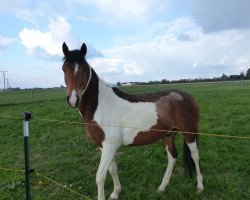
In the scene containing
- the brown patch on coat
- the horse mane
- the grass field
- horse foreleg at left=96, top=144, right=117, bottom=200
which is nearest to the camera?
the horse mane

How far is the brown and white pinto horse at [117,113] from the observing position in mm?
4379

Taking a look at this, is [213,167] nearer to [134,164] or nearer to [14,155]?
[134,164]

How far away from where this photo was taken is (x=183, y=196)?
542 centimetres

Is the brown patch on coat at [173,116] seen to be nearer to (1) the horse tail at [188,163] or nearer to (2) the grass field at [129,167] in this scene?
(1) the horse tail at [188,163]

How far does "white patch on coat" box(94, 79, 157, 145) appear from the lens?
4.77 metres

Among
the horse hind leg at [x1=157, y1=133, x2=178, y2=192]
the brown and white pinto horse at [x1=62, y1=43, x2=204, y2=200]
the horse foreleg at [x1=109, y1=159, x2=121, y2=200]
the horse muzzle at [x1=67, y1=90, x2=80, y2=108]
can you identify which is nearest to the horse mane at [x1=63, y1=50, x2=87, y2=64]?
the brown and white pinto horse at [x1=62, y1=43, x2=204, y2=200]

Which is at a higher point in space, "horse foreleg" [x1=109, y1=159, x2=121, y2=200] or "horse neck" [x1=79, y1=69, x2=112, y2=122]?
"horse neck" [x1=79, y1=69, x2=112, y2=122]

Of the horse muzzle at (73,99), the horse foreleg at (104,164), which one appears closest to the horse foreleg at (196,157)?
the horse foreleg at (104,164)

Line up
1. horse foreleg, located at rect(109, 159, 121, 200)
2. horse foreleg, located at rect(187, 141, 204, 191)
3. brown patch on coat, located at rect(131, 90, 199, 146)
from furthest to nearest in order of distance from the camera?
horse foreleg, located at rect(187, 141, 204, 191)
horse foreleg, located at rect(109, 159, 121, 200)
brown patch on coat, located at rect(131, 90, 199, 146)

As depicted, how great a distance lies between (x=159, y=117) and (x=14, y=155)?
4785 mm

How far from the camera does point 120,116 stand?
4918 mm

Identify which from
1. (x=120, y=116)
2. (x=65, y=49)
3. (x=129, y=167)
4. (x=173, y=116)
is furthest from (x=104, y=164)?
(x=129, y=167)

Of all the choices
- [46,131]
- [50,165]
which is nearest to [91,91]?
[50,165]

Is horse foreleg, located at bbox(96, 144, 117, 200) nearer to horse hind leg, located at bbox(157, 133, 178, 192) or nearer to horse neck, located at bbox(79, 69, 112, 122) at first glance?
horse neck, located at bbox(79, 69, 112, 122)
